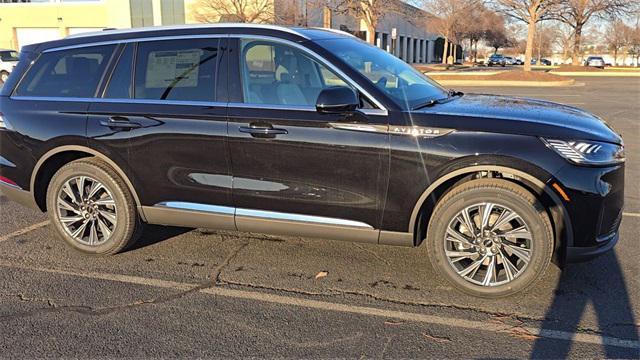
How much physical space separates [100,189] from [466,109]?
124 inches

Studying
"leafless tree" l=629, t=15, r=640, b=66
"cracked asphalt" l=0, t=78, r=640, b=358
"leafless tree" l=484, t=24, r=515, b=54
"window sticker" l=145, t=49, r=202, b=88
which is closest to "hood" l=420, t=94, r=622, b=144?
"cracked asphalt" l=0, t=78, r=640, b=358

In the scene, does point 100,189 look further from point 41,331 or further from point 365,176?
point 365,176

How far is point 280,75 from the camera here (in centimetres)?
423

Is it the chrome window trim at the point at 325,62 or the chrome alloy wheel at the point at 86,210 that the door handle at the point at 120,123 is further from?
the chrome window trim at the point at 325,62

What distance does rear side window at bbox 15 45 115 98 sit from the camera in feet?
15.2

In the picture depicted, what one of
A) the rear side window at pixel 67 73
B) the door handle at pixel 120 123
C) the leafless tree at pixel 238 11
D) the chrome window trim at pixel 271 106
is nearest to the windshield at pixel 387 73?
the chrome window trim at pixel 271 106

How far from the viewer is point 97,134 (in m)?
4.49

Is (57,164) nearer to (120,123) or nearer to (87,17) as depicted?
(120,123)

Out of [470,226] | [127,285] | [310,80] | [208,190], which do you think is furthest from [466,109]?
[127,285]

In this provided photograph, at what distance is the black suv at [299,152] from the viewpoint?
12.0 ft

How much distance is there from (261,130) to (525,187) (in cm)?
197

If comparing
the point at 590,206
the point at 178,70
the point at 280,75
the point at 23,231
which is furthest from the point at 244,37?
the point at 23,231

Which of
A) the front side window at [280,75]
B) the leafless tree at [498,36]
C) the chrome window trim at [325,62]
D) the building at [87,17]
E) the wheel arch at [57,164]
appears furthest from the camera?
the leafless tree at [498,36]

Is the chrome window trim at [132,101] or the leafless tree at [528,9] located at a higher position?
the leafless tree at [528,9]
